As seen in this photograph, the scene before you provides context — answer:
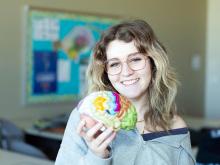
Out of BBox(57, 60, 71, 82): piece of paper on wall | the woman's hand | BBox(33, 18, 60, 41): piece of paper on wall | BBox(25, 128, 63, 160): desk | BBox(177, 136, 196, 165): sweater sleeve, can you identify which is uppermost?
BBox(33, 18, 60, 41): piece of paper on wall

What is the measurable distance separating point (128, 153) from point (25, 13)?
8.35ft

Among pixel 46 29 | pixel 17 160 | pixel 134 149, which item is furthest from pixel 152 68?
pixel 46 29

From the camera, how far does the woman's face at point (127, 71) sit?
1164 millimetres

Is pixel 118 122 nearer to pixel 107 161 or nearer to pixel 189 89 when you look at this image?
pixel 107 161

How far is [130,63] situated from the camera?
1170 millimetres

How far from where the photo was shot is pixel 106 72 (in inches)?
48.9

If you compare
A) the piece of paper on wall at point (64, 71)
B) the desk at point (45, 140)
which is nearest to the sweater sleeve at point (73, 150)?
the desk at point (45, 140)

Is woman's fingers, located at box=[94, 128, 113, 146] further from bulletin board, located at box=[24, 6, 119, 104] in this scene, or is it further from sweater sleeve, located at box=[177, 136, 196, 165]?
bulletin board, located at box=[24, 6, 119, 104]

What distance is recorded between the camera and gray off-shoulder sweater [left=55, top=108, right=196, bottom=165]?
1.11 m

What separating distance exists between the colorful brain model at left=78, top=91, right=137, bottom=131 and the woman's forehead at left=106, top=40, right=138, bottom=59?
0.42ft

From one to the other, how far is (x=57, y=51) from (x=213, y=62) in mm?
2069

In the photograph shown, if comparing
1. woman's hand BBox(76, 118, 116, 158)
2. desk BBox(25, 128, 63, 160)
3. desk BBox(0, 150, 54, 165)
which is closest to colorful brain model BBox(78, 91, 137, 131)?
woman's hand BBox(76, 118, 116, 158)

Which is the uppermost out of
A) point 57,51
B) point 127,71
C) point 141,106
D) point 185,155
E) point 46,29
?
point 46,29

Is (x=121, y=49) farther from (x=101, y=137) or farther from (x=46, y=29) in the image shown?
(x=46, y=29)
